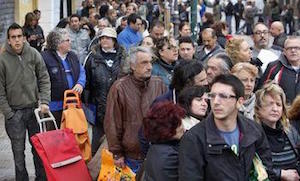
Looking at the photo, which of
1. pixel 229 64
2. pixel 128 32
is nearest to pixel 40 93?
pixel 229 64

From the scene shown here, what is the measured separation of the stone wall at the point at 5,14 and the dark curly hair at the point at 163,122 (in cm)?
1265

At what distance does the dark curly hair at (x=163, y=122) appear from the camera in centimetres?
498

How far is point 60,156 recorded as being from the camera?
7.23 metres

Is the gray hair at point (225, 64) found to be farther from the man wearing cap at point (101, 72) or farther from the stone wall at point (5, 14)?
the stone wall at point (5, 14)

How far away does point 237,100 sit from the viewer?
484 cm

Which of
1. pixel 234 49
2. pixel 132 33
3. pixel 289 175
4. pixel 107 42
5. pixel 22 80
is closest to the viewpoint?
pixel 289 175

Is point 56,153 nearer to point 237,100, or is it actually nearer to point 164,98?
point 164,98

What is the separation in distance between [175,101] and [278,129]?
101 centimetres

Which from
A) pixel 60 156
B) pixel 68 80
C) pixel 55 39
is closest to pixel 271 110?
pixel 60 156

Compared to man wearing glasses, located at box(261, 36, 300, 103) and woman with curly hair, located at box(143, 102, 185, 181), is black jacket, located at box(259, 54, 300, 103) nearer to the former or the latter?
man wearing glasses, located at box(261, 36, 300, 103)

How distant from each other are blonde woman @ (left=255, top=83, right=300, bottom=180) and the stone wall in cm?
1242

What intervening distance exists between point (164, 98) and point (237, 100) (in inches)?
57.7

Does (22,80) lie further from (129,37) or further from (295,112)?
(129,37)

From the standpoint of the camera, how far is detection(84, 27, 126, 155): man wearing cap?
8.54 m
